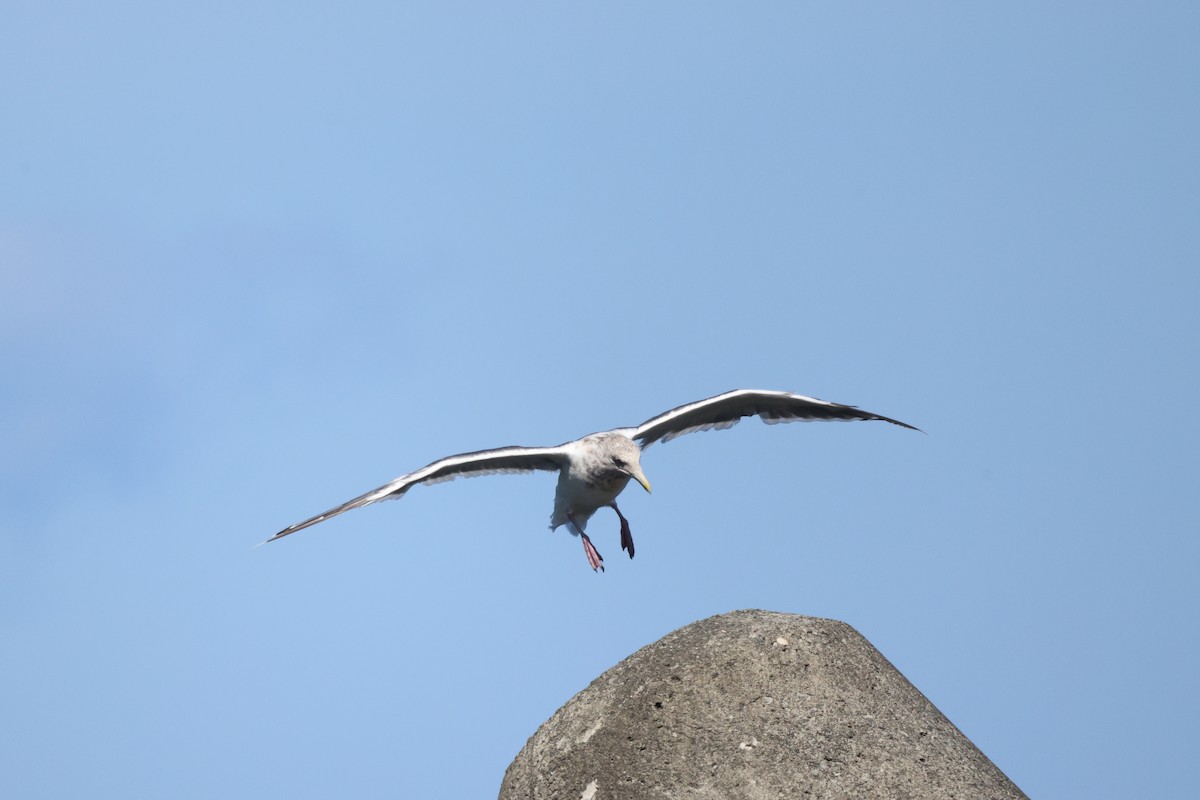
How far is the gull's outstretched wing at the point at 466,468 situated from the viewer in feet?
55.0

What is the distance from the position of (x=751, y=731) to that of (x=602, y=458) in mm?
6713

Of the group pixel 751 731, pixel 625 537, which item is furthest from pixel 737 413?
pixel 751 731

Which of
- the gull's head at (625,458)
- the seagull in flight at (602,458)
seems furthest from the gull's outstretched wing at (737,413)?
the gull's head at (625,458)

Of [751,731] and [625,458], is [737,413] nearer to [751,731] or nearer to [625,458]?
[625,458]

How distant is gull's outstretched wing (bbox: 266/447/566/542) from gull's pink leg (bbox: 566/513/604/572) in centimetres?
76

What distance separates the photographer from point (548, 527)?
19.2 m

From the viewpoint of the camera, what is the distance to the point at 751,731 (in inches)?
442

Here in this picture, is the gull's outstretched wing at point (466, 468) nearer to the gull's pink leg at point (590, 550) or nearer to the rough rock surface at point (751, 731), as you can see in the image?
the gull's pink leg at point (590, 550)

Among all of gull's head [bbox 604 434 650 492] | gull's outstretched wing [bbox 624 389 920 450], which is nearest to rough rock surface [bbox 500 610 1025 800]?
gull's head [bbox 604 434 650 492]

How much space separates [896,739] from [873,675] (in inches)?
27.6

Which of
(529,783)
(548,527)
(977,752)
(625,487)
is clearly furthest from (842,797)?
(548,527)

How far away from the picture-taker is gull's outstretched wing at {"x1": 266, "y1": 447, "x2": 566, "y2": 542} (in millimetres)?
16766

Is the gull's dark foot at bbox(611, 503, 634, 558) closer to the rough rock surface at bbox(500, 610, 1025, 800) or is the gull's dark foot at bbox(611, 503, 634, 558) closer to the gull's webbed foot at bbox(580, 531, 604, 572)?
the gull's webbed foot at bbox(580, 531, 604, 572)

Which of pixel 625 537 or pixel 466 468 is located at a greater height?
pixel 466 468
